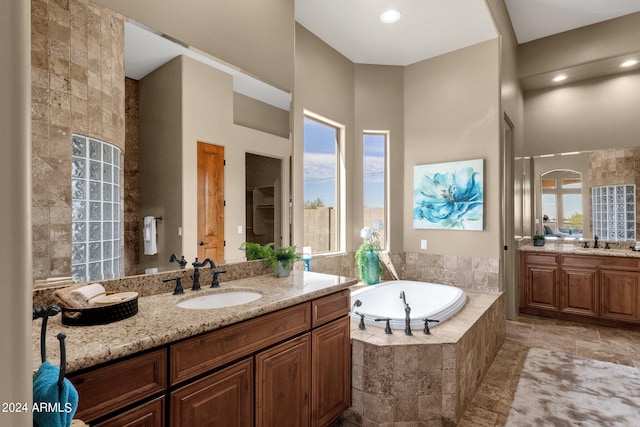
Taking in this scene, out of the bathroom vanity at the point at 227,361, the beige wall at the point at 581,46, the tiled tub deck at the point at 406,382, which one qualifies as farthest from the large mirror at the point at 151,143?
the beige wall at the point at 581,46

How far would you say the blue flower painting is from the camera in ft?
11.8

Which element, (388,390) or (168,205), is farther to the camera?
(388,390)

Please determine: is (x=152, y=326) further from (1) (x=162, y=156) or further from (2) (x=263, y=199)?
(2) (x=263, y=199)

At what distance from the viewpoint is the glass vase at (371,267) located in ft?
12.1

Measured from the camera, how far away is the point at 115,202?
1543 millimetres

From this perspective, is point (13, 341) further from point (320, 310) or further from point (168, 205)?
point (320, 310)

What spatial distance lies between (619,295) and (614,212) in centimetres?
106

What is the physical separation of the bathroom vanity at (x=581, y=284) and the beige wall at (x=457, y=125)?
1282mm

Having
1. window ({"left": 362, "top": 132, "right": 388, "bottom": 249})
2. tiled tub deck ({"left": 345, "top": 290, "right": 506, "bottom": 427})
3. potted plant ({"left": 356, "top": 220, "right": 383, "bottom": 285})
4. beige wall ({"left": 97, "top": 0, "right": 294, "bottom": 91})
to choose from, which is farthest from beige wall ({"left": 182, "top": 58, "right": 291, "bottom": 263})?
window ({"left": 362, "top": 132, "right": 388, "bottom": 249})

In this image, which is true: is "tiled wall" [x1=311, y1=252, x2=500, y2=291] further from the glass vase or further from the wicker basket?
the wicker basket

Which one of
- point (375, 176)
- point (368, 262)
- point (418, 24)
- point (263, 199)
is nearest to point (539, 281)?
point (368, 262)

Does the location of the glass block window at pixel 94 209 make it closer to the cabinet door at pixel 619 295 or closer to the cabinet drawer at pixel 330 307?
the cabinet drawer at pixel 330 307

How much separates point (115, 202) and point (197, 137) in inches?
22.8

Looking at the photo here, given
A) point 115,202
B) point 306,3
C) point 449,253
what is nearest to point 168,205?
point 115,202
